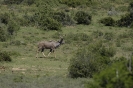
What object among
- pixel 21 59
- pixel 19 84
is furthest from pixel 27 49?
pixel 19 84

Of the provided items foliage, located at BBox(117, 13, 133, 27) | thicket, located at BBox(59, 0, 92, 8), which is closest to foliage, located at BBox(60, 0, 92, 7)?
thicket, located at BBox(59, 0, 92, 8)

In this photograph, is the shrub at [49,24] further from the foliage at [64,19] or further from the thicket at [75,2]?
the thicket at [75,2]

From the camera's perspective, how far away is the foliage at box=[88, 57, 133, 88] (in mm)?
9531

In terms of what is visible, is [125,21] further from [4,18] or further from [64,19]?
[4,18]

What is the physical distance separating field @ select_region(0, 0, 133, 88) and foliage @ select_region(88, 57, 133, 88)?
17.5 ft

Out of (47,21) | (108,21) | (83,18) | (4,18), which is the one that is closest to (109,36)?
(108,21)

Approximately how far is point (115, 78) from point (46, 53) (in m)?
15.7

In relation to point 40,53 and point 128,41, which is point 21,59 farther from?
point 128,41

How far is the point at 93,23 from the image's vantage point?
112 ft

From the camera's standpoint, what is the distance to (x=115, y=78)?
31.2 ft

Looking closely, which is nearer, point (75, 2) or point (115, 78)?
point (115, 78)

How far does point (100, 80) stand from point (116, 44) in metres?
17.0

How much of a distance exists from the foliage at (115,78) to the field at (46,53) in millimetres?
5328

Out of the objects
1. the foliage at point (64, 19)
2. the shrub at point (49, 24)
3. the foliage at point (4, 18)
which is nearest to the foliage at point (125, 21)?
the foliage at point (64, 19)
